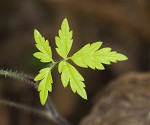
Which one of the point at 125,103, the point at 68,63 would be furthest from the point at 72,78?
the point at 125,103

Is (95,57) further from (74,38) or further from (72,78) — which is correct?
(74,38)

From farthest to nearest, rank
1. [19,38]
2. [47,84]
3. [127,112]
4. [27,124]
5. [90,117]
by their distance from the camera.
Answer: [19,38]
[27,124]
[90,117]
[127,112]
[47,84]

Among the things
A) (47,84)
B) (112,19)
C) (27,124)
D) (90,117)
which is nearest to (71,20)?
(112,19)

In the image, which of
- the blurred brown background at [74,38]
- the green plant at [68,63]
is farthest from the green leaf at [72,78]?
the blurred brown background at [74,38]

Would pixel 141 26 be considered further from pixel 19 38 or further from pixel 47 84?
pixel 47 84

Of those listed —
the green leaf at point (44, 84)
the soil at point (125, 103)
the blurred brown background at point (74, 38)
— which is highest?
the blurred brown background at point (74, 38)

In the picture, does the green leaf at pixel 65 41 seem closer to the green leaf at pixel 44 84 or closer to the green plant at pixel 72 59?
the green plant at pixel 72 59
